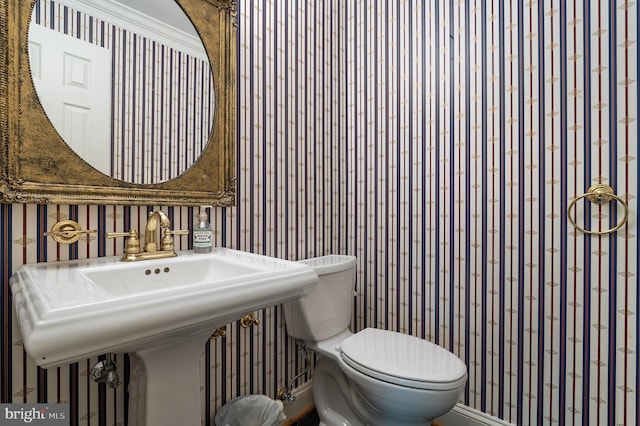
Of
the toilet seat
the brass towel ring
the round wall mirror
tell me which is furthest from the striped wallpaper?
A: the toilet seat

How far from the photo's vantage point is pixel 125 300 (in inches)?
24.3

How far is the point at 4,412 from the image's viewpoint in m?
0.89

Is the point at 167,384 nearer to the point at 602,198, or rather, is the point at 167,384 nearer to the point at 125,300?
the point at 125,300

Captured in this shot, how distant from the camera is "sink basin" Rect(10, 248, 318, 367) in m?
0.54

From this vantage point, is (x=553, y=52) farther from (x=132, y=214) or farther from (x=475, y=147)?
(x=132, y=214)

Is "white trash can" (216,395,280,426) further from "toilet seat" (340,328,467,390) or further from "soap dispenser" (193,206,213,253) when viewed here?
"soap dispenser" (193,206,213,253)

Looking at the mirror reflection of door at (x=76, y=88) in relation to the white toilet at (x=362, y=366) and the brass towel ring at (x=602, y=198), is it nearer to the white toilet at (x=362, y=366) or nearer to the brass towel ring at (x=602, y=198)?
the white toilet at (x=362, y=366)

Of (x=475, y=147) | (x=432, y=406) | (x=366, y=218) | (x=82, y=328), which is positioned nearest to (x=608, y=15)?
(x=475, y=147)

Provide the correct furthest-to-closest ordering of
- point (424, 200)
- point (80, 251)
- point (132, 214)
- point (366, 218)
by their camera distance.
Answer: point (366, 218), point (424, 200), point (132, 214), point (80, 251)

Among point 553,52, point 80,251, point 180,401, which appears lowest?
point 180,401

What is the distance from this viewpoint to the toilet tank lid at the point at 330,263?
1.46 meters

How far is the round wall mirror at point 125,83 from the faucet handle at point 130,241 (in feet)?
0.58

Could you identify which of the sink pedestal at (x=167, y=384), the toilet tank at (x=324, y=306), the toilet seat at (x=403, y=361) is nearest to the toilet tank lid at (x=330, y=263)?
the toilet tank at (x=324, y=306)

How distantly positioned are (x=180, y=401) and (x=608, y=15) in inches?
72.6
